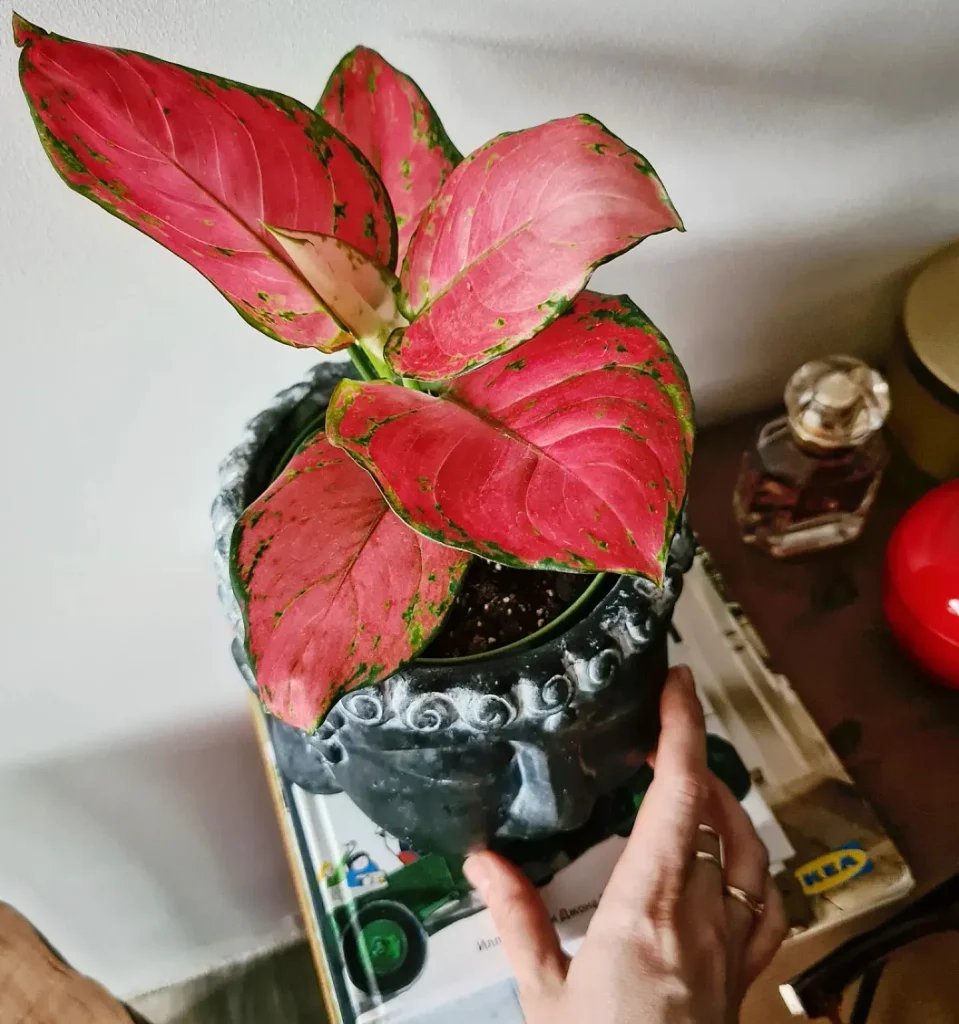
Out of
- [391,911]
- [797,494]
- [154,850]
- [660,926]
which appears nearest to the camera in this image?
[660,926]

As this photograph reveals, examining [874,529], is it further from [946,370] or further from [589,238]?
[589,238]

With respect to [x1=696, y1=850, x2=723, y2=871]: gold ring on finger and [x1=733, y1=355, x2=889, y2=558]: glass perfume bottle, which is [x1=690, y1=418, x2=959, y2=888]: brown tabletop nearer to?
[x1=733, y1=355, x2=889, y2=558]: glass perfume bottle

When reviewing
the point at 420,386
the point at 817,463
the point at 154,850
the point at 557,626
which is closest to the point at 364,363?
the point at 420,386

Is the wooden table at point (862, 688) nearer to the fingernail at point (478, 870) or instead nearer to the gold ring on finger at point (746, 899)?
the gold ring on finger at point (746, 899)

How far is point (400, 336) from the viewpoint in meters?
0.31

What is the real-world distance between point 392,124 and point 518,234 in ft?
0.40

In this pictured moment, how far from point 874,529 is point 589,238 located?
50cm

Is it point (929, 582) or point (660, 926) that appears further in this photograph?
point (929, 582)

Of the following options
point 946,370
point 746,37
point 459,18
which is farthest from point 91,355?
point 946,370

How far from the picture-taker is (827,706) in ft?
1.98

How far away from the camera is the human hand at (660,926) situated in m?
0.43

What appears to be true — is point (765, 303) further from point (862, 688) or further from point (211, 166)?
point (211, 166)

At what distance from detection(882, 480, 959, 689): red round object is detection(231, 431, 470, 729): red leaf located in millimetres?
380

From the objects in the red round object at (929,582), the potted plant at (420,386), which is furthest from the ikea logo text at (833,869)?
the potted plant at (420,386)
